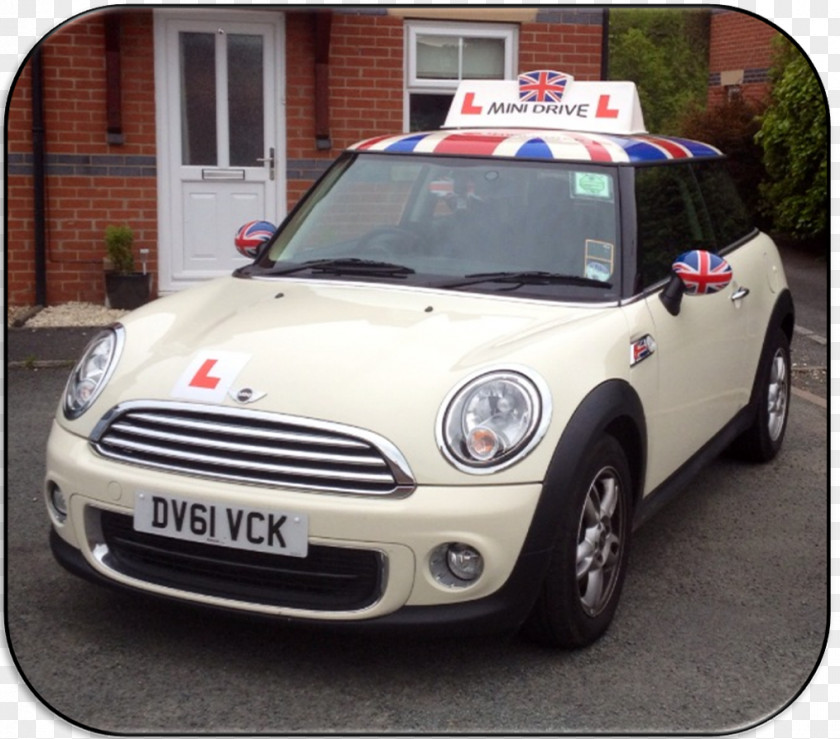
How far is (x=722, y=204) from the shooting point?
17.9ft

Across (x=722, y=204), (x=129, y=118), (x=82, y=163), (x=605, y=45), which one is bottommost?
(x=82, y=163)

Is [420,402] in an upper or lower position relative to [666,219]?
lower

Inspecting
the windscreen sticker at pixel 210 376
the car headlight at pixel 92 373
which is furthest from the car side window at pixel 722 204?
the car headlight at pixel 92 373

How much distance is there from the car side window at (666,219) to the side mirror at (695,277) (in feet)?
0.29

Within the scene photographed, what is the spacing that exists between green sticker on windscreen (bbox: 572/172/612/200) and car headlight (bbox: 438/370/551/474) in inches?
46.2

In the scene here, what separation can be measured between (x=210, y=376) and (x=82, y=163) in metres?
7.08

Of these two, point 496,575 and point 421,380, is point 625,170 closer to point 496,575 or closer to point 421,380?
point 421,380

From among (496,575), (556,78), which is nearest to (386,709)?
(496,575)

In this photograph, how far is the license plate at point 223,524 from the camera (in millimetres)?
3213

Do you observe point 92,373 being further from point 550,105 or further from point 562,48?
point 562,48

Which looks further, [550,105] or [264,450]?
[550,105]

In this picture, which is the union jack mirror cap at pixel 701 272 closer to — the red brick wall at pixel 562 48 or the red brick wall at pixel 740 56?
the red brick wall at pixel 562 48

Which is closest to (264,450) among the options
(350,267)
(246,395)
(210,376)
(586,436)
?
(246,395)

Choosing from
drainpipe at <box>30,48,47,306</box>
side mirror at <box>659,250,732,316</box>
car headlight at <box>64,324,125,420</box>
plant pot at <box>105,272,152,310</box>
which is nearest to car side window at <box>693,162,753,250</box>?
side mirror at <box>659,250,732,316</box>
